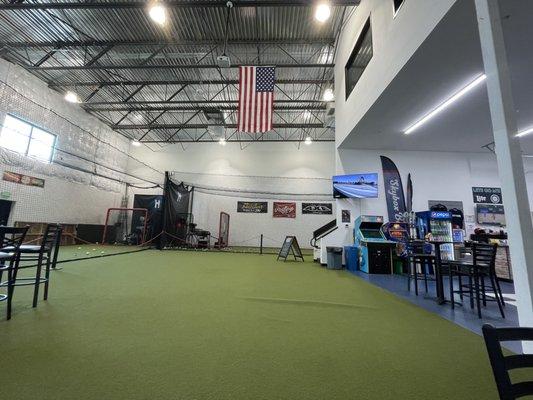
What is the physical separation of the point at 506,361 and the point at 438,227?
6700 mm

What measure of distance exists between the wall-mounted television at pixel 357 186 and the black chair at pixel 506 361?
6.26m

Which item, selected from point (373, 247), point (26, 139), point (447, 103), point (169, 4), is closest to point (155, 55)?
point (169, 4)

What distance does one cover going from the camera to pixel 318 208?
12828 mm

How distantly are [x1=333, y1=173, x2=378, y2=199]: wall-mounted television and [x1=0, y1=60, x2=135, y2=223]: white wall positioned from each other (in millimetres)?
9984

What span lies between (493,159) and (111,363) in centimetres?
974

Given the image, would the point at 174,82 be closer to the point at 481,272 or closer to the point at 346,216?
the point at 346,216

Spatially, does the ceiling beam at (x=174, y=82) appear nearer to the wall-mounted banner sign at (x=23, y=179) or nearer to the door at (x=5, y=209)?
the wall-mounted banner sign at (x=23, y=179)

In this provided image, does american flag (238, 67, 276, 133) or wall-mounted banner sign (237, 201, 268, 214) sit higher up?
american flag (238, 67, 276, 133)

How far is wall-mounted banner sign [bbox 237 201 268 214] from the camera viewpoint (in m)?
13.0

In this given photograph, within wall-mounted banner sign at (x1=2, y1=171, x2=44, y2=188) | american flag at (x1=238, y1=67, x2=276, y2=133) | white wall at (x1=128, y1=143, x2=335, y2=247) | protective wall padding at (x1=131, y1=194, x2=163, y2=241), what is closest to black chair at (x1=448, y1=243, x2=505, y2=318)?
american flag at (x1=238, y1=67, x2=276, y2=133)

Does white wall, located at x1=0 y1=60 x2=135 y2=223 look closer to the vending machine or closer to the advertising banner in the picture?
the advertising banner

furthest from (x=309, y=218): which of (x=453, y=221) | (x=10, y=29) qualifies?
(x=10, y=29)

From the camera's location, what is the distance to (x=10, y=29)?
662 cm

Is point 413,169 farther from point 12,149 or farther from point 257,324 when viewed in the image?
point 12,149
